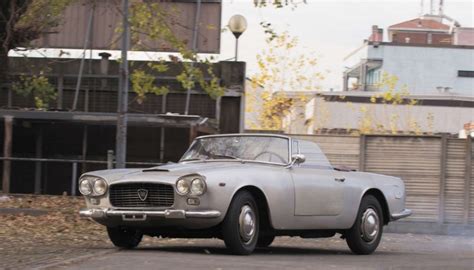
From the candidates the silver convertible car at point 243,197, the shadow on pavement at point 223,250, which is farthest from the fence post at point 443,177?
the shadow on pavement at point 223,250

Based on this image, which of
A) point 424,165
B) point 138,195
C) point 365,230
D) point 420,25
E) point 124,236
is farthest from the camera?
point 420,25

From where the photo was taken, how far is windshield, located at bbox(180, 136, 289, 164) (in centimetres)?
867

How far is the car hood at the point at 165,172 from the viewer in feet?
25.1

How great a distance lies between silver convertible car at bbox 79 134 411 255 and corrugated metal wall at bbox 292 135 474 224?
6.28 metres

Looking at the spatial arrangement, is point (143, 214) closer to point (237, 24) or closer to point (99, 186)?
point (99, 186)

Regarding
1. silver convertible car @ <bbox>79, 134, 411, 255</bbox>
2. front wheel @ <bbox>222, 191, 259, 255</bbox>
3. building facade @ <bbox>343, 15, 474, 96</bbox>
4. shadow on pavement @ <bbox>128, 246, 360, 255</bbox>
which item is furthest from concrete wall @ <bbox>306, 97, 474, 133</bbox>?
front wheel @ <bbox>222, 191, 259, 255</bbox>

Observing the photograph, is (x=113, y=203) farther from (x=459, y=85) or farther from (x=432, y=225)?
(x=459, y=85)

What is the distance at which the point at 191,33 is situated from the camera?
18594mm

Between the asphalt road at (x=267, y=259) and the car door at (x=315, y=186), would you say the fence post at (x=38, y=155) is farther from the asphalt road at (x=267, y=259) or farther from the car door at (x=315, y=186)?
the car door at (x=315, y=186)

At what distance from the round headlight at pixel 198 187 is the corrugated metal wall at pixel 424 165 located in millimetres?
9040

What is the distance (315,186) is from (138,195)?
7.36 ft

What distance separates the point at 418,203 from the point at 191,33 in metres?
7.24

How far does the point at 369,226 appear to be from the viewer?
9.29 metres

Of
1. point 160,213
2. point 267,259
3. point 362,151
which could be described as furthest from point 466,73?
point 160,213
